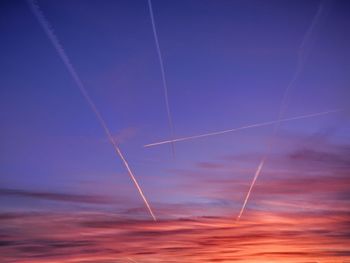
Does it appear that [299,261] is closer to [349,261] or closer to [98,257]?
[349,261]

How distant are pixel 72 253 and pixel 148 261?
26.7ft

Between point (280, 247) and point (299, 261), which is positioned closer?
point (280, 247)

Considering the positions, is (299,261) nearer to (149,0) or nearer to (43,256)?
(43,256)

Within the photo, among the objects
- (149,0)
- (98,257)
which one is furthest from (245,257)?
(149,0)

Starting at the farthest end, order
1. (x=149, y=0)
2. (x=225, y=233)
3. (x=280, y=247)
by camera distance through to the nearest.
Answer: (x=280, y=247) → (x=225, y=233) → (x=149, y=0)

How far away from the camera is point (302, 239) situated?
116ft

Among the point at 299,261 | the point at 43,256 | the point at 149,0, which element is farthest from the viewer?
the point at 299,261

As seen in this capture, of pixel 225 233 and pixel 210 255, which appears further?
pixel 210 255

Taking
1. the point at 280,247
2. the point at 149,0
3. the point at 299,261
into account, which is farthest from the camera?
the point at 299,261

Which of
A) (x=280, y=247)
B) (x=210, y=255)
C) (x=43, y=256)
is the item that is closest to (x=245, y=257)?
(x=210, y=255)

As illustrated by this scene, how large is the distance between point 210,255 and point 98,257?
10.6 m

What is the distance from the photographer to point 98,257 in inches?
1781

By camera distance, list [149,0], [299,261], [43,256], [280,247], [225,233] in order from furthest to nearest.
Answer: [299,261]
[43,256]
[280,247]
[225,233]
[149,0]

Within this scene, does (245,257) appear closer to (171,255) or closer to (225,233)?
(171,255)
